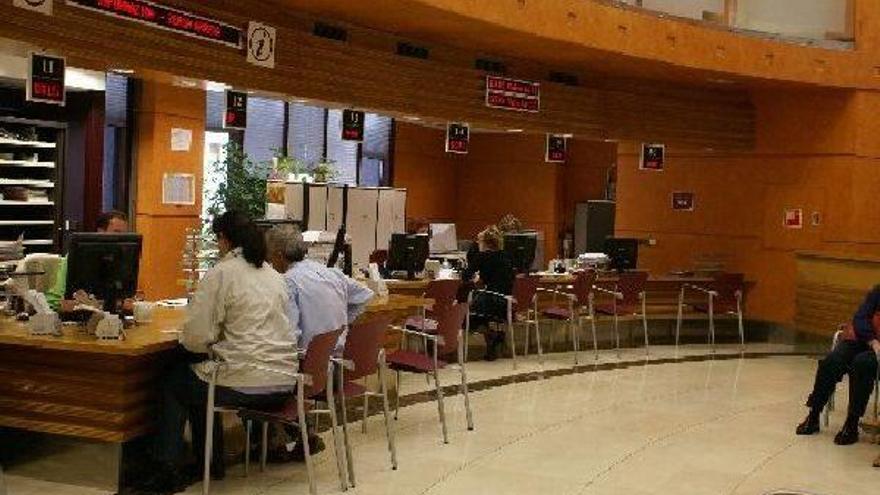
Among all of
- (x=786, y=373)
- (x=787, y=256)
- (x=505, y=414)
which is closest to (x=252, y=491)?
(x=505, y=414)

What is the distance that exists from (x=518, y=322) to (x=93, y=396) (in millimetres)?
6380

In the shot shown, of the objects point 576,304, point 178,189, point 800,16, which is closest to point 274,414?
point 576,304

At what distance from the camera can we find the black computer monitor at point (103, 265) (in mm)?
5949

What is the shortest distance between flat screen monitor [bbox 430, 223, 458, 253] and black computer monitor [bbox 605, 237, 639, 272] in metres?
2.14

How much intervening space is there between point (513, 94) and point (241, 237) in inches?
275

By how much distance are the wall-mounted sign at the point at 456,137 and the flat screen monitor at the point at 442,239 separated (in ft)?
6.24

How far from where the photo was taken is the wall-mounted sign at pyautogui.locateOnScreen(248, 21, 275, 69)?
9102mm

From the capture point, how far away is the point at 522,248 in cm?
1211

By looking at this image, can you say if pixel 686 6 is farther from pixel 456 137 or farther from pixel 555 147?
pixel 456 137

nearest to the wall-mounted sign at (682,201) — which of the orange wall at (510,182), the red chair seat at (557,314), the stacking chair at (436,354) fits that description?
the orange wall at (510,182)

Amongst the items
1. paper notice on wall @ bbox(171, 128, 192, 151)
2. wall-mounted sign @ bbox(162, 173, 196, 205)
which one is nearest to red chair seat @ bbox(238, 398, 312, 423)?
wall-mounted sign @ bbox(162, 173, 196, 205)

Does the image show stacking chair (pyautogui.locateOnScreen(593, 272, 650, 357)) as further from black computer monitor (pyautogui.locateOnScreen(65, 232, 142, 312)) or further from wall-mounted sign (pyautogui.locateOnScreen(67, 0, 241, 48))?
black computer monitor (pyautogui.locateOnScreen(65, 232, 142, 312))

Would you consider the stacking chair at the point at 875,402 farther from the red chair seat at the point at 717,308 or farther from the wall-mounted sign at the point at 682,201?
the wall-mounted sign at the point at 682,201

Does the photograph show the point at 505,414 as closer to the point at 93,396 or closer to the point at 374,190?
the point at 93,396
